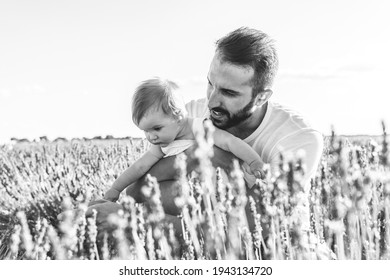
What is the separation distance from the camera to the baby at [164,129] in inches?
97.3

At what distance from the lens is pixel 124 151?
156 inches

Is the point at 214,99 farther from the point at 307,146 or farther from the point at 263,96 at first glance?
the point at 307,146

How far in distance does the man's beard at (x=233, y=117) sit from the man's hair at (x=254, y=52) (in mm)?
94

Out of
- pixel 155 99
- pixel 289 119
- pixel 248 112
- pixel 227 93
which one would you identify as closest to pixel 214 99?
pixel 227 93

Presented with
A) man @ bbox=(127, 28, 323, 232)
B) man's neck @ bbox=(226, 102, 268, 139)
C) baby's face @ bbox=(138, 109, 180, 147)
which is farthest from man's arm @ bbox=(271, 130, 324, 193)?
baby's face @ bbox=(138, 109, 180, 147)

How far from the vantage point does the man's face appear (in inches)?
102

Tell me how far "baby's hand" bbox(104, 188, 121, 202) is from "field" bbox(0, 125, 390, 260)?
11 cm

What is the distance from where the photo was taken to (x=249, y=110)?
2678 mm

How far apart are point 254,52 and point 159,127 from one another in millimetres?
652

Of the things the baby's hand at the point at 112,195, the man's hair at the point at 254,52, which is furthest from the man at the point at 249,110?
the baby's hand at the point at 112,195

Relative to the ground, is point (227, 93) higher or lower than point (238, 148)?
higher
